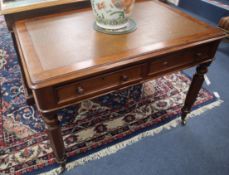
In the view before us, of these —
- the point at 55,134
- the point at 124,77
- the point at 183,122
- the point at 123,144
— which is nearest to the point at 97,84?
the point at 124,77

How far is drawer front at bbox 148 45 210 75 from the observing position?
980 millimetres

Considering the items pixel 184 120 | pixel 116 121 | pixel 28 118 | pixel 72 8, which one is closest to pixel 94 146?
pixel 116 121

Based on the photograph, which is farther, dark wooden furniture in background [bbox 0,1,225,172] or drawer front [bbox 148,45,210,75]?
drawer front [bbox 148,45,210,75]

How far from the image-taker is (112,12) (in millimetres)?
962

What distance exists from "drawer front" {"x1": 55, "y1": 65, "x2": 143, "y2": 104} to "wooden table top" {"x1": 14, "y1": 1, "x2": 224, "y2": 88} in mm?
52

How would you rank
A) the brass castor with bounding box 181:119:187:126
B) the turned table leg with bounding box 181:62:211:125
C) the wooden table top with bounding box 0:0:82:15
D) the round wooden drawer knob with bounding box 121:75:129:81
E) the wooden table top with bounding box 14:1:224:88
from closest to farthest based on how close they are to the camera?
1. the wooden table top with bounding box 14:1:224:88
2. the round wooden drawer knob with bounding box 121:75:129:81
3. the wooden table top with bounding box 0:0:82:15
4. the turned table leg with bounding box 181:62:211:125
5. the brass castor with bounding box 181:119:187:126

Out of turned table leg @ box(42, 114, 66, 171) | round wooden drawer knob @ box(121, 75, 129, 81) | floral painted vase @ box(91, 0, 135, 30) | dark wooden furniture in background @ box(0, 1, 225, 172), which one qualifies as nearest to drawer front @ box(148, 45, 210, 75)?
dark wooden furniture in background @ box(0, 1, 225, 172)

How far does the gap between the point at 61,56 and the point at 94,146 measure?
25.5 inches

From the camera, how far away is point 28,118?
1448 mm

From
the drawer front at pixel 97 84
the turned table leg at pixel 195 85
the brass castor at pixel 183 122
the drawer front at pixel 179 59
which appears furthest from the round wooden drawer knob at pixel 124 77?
the brass castor at pixel 183 122

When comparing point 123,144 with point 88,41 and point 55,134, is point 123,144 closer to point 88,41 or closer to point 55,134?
point 55,134

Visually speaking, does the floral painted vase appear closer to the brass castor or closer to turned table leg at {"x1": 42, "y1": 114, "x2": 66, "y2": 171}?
turned table leg at {"x1": 42, "y1": 114, "x2": 66, "y2": 171}

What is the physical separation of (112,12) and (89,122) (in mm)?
743

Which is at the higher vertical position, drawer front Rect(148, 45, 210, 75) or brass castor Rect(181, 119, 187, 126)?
drawer front Rect(148, 45, 210, 75)
